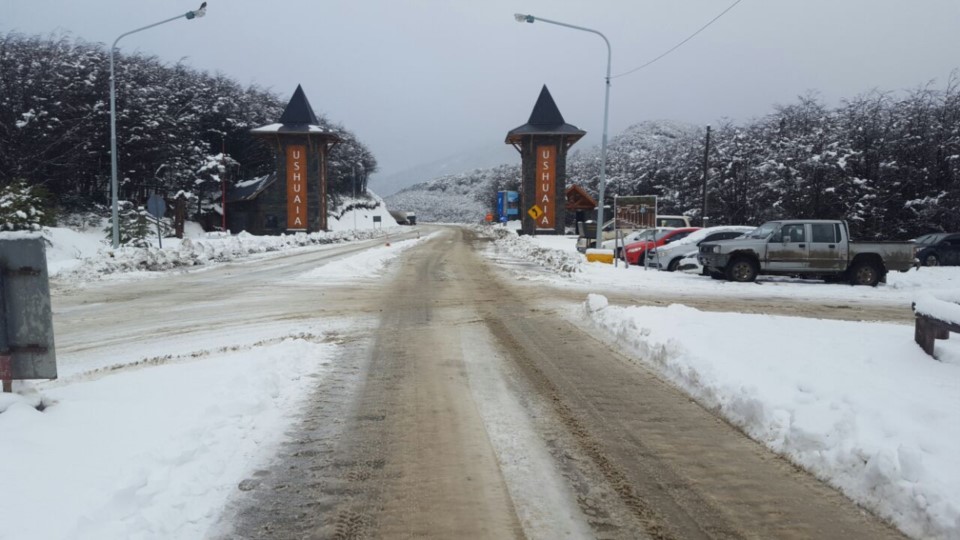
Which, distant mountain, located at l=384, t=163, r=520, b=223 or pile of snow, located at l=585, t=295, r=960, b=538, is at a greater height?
distant mountain, located at l=384, t=163, r=520, b=223

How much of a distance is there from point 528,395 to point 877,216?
3306 centimetres

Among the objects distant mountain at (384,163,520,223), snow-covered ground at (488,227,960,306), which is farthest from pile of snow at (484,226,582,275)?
distant mountain at (384,163,520,223)

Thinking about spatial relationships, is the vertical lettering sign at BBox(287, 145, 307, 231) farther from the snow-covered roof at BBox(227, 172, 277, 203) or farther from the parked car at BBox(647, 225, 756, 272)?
the parked car at BBox(647, 225, 756, 272)

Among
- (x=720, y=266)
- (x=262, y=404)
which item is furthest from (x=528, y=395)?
(x=720, y=266)

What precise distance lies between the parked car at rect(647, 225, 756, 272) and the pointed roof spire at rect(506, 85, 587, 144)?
1333 inches

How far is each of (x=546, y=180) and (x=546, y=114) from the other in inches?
247

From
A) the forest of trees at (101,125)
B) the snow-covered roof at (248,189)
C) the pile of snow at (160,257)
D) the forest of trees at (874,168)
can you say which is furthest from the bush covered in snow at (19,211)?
the forest of trees at (874,168)

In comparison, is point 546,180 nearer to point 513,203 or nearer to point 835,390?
point 513,203

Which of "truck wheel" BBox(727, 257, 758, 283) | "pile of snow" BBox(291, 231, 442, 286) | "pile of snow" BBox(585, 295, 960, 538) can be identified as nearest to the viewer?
"pile of snow" BBox(585, 295, 960, 538)

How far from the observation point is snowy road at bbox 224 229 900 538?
11.6 ft

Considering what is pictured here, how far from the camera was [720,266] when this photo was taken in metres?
17.8

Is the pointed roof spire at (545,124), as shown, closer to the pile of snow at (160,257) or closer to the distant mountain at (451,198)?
the pile of snow at (160,257)

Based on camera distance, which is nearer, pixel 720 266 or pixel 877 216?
pixel 720 266

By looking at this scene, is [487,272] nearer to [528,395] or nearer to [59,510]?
[528,395]
